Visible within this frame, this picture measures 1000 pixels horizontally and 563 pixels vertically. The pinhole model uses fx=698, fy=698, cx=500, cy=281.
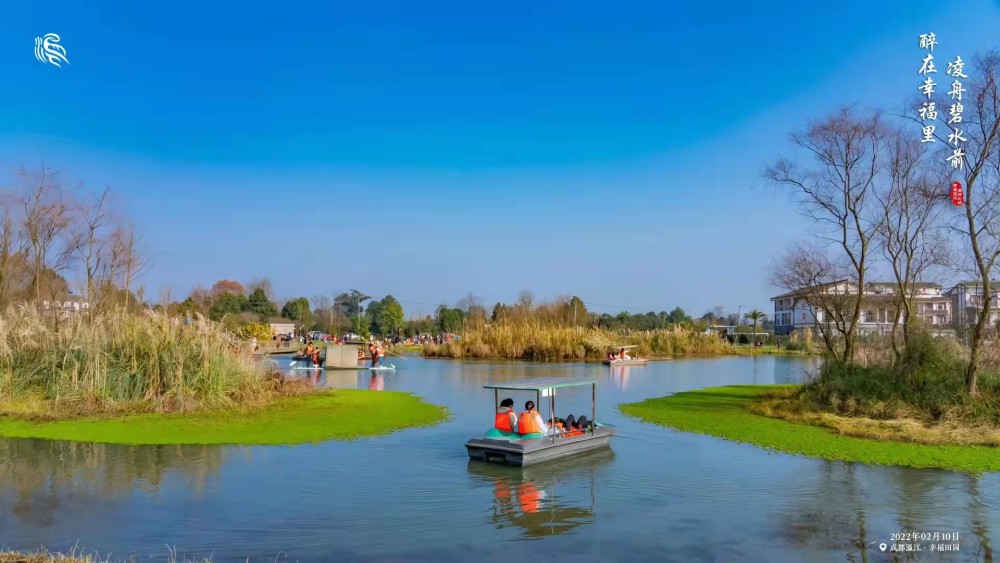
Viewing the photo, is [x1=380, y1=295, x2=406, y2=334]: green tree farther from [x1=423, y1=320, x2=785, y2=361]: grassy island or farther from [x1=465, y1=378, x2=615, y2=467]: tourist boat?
[x1=465, y1=378, x2=615, y2=467]: tourist boat

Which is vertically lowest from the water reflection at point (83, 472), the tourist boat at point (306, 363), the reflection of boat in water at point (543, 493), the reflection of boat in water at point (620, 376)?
the reflection of boat in water at point (620, 376)

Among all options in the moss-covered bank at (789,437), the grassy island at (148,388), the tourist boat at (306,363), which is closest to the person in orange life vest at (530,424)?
the grassy island at (148,388)

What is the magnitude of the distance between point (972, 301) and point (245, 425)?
22.4 m

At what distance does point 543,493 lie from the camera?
36.3 ft

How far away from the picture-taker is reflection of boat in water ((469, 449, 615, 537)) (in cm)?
947

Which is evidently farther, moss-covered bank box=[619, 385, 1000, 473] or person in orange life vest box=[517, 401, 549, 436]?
moss-covered bank box=[619, 385, 1000, 473]

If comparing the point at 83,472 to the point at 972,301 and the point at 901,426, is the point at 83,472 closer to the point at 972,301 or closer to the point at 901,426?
the point at 901,426

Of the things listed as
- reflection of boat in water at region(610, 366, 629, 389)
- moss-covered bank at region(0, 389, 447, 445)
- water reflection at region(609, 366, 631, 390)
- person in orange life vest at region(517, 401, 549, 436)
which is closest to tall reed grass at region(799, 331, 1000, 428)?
person in orange life vest at region(517, 401, 549, 436)

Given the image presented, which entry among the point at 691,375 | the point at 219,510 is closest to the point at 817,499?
the point at 219,510

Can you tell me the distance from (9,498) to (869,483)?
1334 cm

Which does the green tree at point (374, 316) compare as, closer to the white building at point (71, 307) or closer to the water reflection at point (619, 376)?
the water reflection at point (619, 376)

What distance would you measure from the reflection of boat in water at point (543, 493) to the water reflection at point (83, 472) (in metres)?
4.69

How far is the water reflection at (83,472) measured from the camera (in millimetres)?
9898

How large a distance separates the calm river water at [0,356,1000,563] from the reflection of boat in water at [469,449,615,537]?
0.04 m
